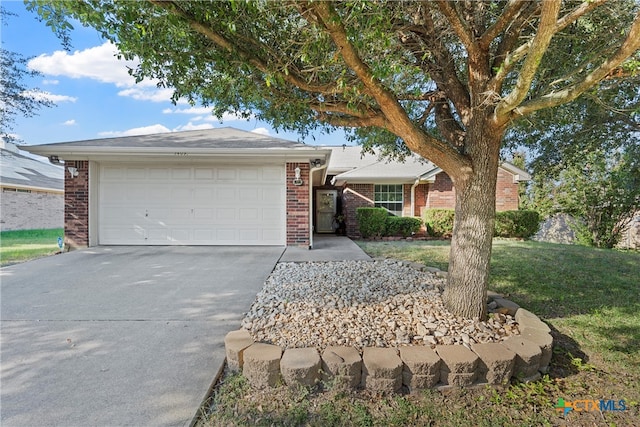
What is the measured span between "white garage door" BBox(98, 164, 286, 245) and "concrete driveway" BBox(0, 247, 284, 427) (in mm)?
2459

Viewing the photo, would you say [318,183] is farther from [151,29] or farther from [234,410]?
[234,410]

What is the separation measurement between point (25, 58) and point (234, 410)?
14192 millimetres

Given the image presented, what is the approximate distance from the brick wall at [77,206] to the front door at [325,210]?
823 centimetres

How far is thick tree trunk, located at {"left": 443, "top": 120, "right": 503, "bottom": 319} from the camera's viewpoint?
319 cm

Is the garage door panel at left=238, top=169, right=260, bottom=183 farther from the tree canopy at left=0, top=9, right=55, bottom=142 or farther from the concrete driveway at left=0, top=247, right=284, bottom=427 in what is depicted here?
the tree canopy at left=0, top=9, right=55, bottom=142

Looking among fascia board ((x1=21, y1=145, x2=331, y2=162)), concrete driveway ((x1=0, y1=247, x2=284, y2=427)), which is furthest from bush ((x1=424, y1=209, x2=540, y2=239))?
concrete driveway ((x1=0, y1=247, x2=284, y2=427))

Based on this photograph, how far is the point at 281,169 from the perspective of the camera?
8.37 m

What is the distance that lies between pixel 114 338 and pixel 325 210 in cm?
1083

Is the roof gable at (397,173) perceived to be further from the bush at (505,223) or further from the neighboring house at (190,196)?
the neighboring house at (190,196)

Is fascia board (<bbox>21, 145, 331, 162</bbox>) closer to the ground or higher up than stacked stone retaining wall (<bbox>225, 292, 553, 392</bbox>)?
higher up

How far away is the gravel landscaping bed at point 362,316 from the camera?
Result: 2.76 meters

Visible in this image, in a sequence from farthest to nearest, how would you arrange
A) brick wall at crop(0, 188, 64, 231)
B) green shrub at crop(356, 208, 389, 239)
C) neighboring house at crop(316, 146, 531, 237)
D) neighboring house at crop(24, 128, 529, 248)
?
brick wall at crop(0, 188, 64, 231) → neighboring house at crop(316, 146, 531, 237) → green shrub at crop(356, 208, 389, 239) → neighboring house at crop(24, 128, 529, 248)

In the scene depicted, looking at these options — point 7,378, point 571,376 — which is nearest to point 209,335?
point 7,378

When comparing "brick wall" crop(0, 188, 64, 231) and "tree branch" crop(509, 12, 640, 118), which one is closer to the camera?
"tree branch" crop(509, 12, 640, 118)
